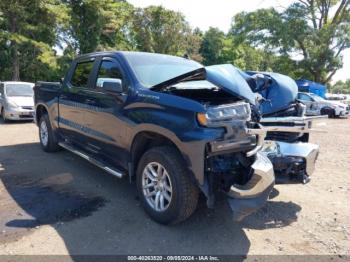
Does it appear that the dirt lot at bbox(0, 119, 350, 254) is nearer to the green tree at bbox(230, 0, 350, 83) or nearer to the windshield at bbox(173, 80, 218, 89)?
the windshield at bbox(173, 80, 218, 89)

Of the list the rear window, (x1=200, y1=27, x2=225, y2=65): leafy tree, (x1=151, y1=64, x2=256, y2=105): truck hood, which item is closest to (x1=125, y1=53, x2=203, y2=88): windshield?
(x1=151, y1=64, x2=256, y2=105): truck hood

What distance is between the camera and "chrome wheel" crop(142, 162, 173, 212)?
12.7 ft

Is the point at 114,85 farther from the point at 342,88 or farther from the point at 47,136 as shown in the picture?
the point at 342,88

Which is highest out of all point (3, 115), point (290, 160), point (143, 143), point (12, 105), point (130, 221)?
point (143, 143)

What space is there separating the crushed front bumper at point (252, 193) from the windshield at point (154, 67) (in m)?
1.67

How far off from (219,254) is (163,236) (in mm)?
646

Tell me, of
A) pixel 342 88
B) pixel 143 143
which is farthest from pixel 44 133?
pixel 342 88

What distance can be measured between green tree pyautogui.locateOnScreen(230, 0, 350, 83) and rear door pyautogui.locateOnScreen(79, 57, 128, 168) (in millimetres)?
26951

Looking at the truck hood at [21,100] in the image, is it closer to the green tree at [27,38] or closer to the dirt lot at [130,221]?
the dirt lot at [130,221]

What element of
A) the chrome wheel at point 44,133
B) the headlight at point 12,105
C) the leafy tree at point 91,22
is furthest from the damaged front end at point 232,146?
the leafy tree at point 91,22

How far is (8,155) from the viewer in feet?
A: 23.2

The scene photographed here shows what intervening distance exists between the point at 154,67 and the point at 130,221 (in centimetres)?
211

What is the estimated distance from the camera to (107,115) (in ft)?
15.4

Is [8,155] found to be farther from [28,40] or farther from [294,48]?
[294,48]
